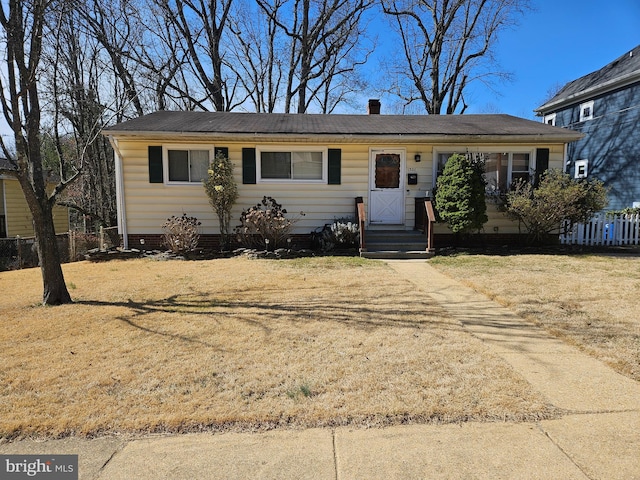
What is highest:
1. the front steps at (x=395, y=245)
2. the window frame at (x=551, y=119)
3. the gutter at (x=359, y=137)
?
the window frame at (x=551, y=119)

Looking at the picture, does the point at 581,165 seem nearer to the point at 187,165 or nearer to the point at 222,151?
the point at 222,151

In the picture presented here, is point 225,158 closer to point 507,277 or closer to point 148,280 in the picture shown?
point 148,280

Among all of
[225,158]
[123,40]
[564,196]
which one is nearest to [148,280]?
[225,158]

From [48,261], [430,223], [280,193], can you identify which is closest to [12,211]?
[280,193]

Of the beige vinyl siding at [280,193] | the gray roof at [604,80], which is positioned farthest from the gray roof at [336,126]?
the gray roof at [604,80]

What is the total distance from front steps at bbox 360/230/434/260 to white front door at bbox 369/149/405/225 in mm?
508

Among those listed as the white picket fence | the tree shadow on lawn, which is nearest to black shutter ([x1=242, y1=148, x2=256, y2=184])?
the tree shadow on lawn

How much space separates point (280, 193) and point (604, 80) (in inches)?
613

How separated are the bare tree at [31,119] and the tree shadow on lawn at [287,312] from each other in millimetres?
686

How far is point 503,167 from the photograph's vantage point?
1044 cm

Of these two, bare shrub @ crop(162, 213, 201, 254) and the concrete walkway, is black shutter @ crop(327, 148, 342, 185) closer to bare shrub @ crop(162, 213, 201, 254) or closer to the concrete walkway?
bare shrub @ crop(162, 213, 201, 254)

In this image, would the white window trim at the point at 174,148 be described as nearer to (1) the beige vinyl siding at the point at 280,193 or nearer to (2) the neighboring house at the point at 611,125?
(1) the beige vinyl siding at the point at 280,193

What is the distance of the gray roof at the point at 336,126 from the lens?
9570 millimetres

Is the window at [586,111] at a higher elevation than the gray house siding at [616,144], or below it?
higher
